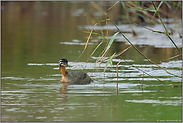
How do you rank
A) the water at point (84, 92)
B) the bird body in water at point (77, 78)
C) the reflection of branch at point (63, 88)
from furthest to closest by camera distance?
the bird body in water at point (77, 78) < the reflection of branch at point (63, 88) < the water at point (84, 92)

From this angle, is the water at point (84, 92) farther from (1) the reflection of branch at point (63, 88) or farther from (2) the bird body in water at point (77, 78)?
(2) the bird body in water at point (77, 78)

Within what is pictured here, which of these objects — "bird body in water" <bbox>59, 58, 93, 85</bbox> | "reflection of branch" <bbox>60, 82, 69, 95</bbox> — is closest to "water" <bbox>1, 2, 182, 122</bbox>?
"reflection of branch" <bbox>60, 82, 69, 95</bbox>

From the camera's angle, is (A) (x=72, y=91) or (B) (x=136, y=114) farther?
(A) (x=72, y=91)

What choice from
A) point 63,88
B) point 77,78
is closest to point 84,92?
point 63,88

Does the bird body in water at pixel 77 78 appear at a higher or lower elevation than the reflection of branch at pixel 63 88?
higher

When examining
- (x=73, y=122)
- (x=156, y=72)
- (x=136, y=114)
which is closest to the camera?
(x=73, y=122)

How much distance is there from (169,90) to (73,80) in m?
2.22

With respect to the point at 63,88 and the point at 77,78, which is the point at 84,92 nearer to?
the point at 63,88

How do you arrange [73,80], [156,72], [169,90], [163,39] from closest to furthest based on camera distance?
[169,90], [73,80], [156,72], [163,39]

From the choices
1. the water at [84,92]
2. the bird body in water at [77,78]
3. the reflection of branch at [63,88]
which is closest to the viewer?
the water at [84,92]

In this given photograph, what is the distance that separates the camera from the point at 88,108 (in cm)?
720

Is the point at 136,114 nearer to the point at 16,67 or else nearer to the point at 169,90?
the point at 169,90

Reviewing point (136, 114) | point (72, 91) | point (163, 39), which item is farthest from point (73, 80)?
point (163, 39)

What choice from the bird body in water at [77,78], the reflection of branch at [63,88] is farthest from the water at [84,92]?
the bird body in water at [77,78]
